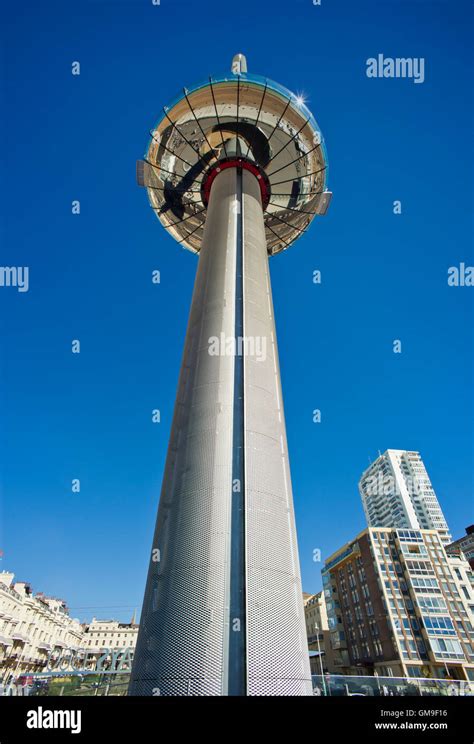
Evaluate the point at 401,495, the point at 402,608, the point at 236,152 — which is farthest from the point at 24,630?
the point at 401,495

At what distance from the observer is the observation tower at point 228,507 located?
4.68 metres

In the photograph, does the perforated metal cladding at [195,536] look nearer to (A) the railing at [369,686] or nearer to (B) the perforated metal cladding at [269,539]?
(B) the perforated metal cladding at [269,539]

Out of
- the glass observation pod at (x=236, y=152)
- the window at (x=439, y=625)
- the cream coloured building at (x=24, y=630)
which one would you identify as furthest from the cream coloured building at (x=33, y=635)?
the window at (x=439, y=625)

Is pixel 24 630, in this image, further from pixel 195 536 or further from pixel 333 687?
pixel 195 536

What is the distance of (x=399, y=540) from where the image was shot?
5038 centimetres

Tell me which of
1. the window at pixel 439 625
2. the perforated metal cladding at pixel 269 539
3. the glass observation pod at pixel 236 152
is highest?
the glass observation pod at pixel 236 152

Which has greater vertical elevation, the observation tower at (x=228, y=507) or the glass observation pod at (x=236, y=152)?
the glass observation pod at (x=236, y=152)

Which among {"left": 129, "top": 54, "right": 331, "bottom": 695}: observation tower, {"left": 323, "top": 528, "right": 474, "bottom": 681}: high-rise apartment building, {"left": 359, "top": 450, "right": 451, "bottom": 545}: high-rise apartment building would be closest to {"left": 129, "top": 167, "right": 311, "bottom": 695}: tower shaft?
{"left": 129, "top": 54, "right": 331, "bottom": 695}: observation tower

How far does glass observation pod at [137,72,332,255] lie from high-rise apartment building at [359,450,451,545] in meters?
109

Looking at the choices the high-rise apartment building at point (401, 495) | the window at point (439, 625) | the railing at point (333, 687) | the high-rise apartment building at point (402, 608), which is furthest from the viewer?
the high-rise apartment building at point (401, 495)

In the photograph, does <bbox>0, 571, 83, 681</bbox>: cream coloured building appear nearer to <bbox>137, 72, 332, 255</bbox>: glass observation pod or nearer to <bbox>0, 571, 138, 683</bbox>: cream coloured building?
<bbox>0, 571, 138, 683</bbox>: cream coloured building

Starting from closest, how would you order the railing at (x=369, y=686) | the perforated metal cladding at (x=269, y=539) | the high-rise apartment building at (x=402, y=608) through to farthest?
the perforated metal cladding at (x=269, y=539)
the railing at (x=369, y=686)
the high-rise apartment building at (x=402, y=608)

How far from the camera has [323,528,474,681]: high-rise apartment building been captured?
41562 mm

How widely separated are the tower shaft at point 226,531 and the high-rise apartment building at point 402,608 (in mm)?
46597
